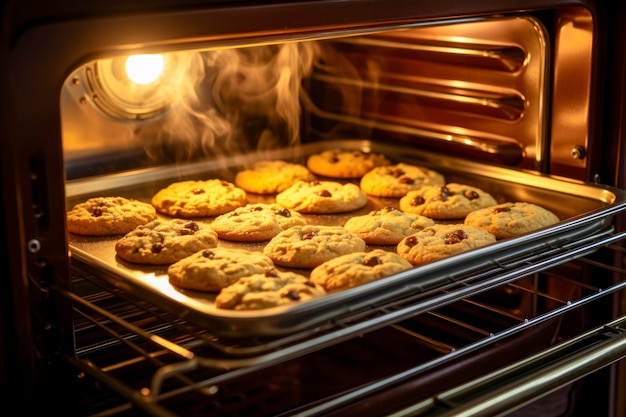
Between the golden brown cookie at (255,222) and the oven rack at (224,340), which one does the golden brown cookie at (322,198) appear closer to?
the golden brown cookie at (255,222)

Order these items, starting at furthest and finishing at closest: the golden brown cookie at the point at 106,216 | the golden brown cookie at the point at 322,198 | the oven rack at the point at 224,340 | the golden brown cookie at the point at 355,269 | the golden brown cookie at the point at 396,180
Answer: the golden brown cookie at the point at 396,180, the golden brown cookie at the point at 322,198, the golden brown cookie at the point at 106,216, the golden brown cookie at the point at 355,269, the oven rack at the point at 224,340

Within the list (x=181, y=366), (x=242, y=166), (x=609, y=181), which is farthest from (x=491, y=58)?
(x=181, y=366)

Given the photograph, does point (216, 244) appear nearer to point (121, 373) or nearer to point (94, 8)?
point (121, 373)

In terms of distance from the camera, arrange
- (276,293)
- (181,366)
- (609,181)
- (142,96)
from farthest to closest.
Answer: (142,96)
(609,181)
(276,293)
(181,366)

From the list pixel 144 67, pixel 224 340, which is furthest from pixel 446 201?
pixel 144 67

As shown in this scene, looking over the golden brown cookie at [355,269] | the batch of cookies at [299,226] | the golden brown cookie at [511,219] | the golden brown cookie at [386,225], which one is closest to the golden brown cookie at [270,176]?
the batch of cookies at [299,226]

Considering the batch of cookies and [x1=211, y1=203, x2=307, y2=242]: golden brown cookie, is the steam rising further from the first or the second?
[x1=211, y1=203, x2=307, y2=242]: golden brown cookie

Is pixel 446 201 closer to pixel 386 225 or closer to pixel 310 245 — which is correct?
pixel 386 225
